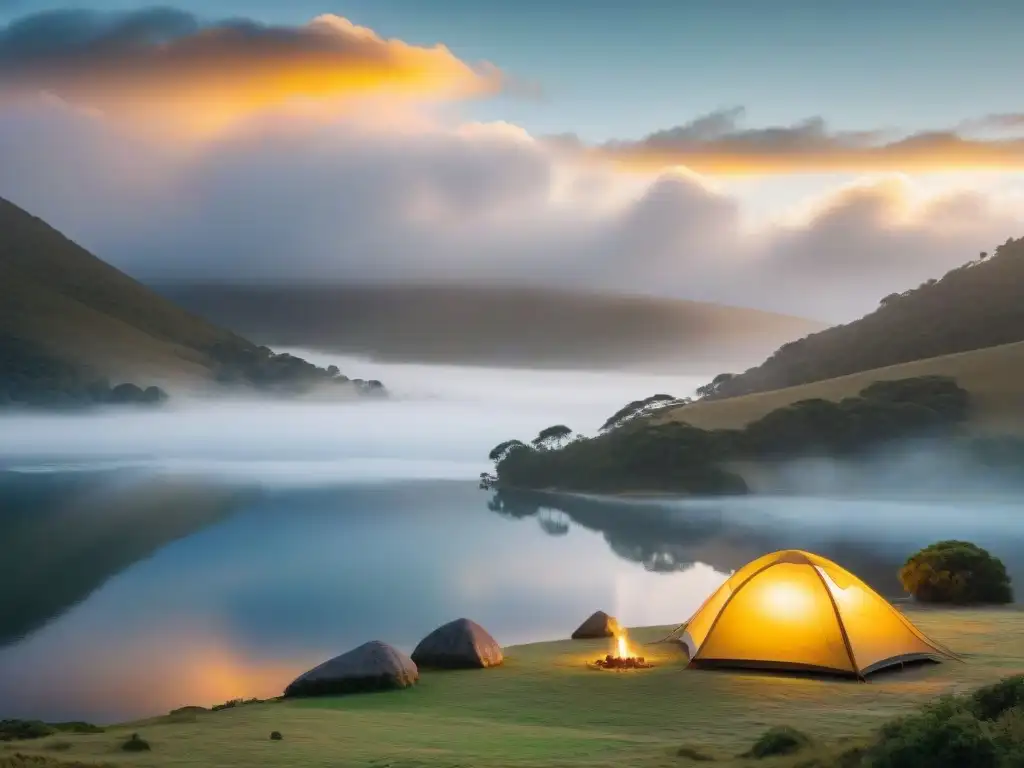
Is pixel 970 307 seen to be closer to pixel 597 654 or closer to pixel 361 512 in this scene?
pixel 361 512

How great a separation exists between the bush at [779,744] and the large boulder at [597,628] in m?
12.9

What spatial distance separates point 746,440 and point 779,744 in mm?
97882

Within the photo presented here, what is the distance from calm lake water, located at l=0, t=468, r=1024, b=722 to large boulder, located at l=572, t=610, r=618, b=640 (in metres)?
7.12

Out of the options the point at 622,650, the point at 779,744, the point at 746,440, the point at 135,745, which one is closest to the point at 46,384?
the point at 746,440

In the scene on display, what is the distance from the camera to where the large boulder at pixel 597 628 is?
2595 centimetres

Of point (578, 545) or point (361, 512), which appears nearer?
point (578, 545)

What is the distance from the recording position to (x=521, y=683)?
19.5 m

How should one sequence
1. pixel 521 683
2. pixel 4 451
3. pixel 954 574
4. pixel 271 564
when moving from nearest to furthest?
pixel 521 683 < pixel 954 574 < pixel 271 564 < pixel 4 451

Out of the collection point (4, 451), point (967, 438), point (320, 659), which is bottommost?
point (320, 659)

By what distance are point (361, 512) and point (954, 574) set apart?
256 feet

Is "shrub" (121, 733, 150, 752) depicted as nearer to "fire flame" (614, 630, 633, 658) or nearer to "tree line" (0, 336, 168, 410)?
"fire flame" (614, 630, 633, 658)

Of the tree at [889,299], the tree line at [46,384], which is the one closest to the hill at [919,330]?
the tree at [889,299]

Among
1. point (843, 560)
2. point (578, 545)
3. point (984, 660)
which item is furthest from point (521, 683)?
point (578, 545)

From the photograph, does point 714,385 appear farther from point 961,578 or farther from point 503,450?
point 961,578
